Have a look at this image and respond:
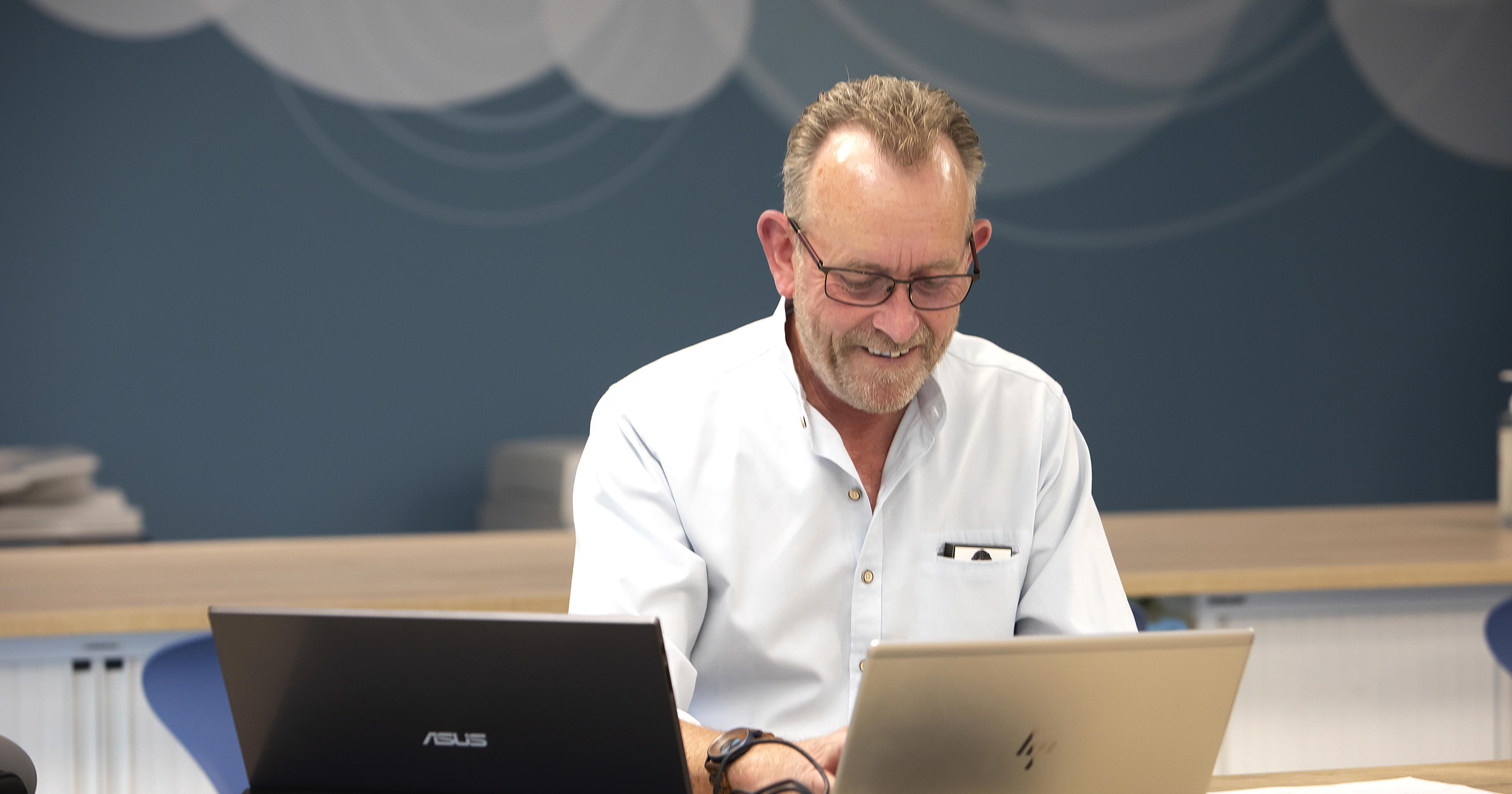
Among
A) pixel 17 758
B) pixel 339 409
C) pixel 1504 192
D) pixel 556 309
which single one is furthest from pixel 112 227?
pixel 1504 192

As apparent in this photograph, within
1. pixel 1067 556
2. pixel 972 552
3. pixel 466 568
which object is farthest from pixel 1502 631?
pixel 466 568

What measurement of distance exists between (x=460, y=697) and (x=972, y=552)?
72cm

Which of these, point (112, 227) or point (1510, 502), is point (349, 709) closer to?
point (1510, 502)

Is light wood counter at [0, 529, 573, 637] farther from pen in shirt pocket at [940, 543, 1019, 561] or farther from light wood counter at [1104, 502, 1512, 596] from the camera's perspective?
light wood counter at [1104, 502, 1512, 596]

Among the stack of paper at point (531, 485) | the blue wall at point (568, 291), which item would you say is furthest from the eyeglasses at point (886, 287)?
the blue wall at point (568, 291)

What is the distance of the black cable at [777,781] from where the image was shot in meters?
1.01

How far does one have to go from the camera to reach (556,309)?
3.52 metres

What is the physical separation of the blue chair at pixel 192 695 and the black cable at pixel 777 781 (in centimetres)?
88

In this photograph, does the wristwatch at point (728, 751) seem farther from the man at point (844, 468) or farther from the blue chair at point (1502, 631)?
the blue chair at point (1502, 631)

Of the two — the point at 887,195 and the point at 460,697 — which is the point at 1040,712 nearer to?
the point at 460,697

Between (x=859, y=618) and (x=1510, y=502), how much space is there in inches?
72.2

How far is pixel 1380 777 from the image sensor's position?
1193 mm

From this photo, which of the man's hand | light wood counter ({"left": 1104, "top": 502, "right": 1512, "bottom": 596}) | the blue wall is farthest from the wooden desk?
the blue wall

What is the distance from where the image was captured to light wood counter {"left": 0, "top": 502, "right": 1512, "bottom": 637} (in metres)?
1.92
